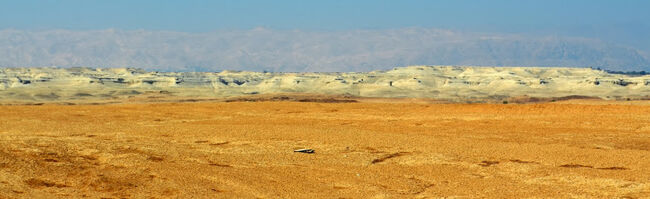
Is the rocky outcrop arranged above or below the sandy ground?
below

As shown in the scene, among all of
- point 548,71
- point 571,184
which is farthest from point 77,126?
point 548,71

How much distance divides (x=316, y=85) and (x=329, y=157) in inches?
5522

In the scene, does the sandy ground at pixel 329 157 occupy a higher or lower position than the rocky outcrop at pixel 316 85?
higher

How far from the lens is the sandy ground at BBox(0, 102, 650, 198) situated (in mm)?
17453

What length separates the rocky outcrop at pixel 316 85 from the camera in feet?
425

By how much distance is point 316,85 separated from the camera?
532 feet

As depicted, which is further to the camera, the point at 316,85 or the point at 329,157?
the point at 316,85

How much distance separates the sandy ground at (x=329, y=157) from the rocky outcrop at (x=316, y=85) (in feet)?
300

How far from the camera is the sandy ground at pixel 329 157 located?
17.5m

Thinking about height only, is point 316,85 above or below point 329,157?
below

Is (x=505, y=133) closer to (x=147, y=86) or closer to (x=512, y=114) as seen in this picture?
(x=512, y=114)

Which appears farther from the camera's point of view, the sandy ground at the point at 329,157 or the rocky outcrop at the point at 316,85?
the rocky outcrop at the point at 316,85

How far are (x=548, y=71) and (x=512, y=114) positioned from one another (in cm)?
16621

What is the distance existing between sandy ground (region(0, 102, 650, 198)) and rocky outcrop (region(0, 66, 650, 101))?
3600 inches
